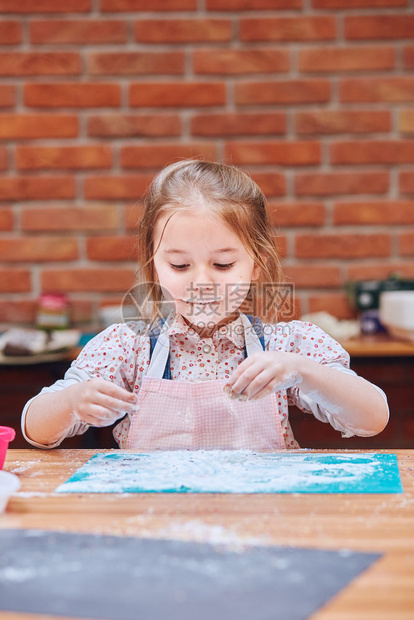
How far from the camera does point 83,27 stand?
98.1 inches

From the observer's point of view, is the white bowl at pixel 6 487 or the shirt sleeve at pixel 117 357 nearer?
the white bowl at pixel 6 487

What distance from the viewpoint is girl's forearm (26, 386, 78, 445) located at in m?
1.12

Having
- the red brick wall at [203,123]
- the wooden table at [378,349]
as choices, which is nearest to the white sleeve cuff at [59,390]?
the wooden table at [378,349]

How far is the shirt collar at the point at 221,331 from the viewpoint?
1.37 meters

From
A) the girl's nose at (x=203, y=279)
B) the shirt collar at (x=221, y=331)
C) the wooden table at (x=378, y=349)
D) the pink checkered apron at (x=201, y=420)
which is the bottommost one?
the wooden table at (x=378, y=349)

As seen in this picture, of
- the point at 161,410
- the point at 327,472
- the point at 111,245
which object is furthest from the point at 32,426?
the point at 111,245

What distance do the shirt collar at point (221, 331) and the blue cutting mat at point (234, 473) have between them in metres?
0.35

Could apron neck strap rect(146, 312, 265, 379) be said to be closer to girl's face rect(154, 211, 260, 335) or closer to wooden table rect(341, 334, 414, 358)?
girl's face rect(154, 211, 260, 335)

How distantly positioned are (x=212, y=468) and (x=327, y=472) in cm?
15

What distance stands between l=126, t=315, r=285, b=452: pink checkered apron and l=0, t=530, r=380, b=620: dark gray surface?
564mm

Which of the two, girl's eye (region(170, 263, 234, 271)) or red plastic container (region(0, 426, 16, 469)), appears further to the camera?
girl's eye (region(170, 263, 234, 271))

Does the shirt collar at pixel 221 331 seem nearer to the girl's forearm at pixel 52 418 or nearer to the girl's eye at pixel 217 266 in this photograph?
the girl's eye at pixel 217 266

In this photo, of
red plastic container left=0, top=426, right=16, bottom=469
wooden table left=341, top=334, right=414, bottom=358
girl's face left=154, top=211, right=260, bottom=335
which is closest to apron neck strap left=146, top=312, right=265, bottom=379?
girl's face left=154, top=211, right=260, bottom=335

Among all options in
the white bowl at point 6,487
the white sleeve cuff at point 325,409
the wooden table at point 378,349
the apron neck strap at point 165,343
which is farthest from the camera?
the wooden table at point 378,349
